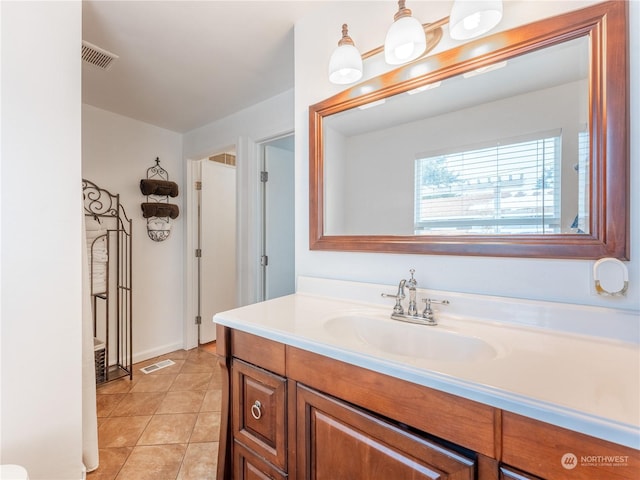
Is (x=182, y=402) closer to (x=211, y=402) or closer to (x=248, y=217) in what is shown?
(x=211, y=402)

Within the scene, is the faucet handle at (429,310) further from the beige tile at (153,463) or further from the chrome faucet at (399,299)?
the beige tile at (153,463)

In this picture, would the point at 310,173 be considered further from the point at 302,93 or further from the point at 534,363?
the point at 534,363

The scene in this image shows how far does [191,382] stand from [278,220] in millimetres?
1487

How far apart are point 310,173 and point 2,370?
1443 mm

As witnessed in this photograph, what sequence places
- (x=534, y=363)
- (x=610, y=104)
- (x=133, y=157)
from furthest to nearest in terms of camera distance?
(x=133, y=157)
(x=610, y=104)
(x=534, y=363)

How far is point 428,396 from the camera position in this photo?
2.09 feet

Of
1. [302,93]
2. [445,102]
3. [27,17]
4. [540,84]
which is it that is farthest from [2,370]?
[540,84]

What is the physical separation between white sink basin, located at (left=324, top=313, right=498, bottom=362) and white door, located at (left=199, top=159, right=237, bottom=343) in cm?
211

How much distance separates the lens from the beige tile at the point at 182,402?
1.94 m

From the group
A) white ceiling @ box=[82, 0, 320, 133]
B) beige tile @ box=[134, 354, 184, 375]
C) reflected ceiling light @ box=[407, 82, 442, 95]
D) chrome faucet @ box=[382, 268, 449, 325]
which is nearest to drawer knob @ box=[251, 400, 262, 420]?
chrome faucet @ box=[382, 268, 449, 325]

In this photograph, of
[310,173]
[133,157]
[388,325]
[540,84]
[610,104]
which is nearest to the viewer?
[610,104]

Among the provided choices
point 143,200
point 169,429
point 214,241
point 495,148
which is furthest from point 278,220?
point 495,148

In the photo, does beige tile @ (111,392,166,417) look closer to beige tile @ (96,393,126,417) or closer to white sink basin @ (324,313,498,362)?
beige tile @ (96,393,126,417)

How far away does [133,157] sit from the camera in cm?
259
